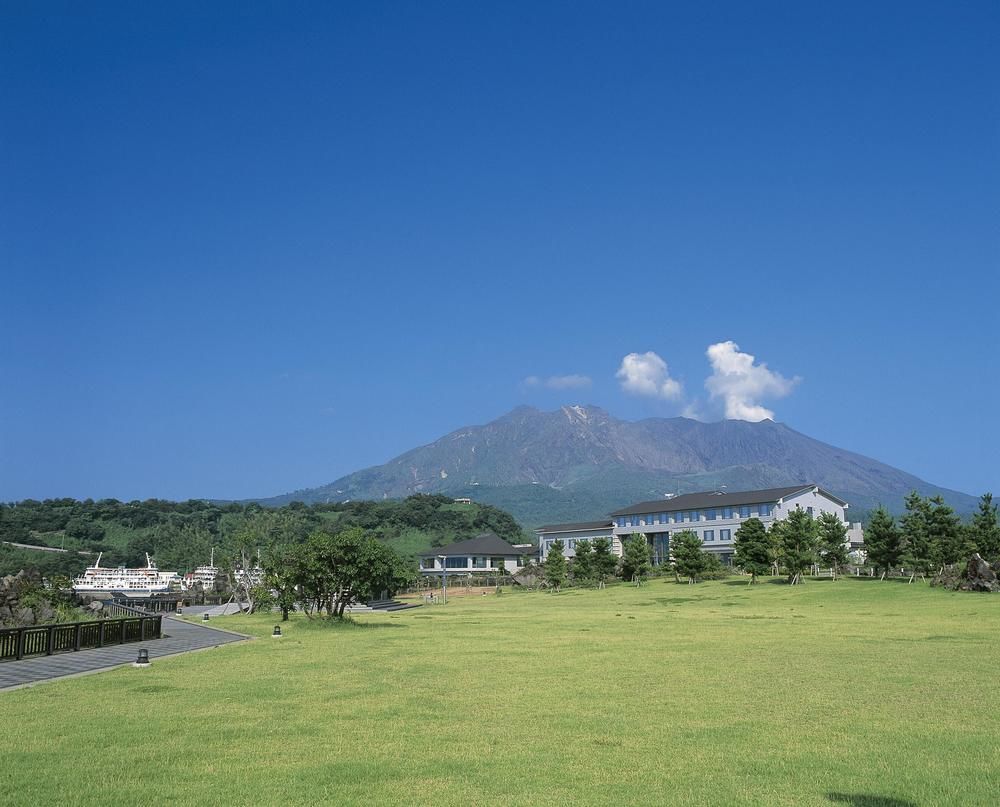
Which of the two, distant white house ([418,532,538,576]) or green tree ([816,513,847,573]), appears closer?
Result: green tree ([816,513,847,573])

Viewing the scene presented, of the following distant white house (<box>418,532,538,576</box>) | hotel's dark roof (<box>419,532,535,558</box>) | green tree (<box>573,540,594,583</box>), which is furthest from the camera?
hotel's dark roof (<box>419,532,535,558</box>)

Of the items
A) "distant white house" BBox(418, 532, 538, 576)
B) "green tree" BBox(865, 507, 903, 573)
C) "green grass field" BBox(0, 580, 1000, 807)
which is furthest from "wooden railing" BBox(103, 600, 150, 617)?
"distant white house" BBox(418, 532, 538, 576)

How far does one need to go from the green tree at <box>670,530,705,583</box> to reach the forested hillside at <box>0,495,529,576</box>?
74135 mm

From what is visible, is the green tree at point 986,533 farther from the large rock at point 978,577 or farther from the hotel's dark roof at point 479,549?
the hotel's dark roof at point 479,549

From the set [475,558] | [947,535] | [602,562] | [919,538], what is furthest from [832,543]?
[475,558]

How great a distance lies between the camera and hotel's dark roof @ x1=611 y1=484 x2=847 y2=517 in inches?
4050

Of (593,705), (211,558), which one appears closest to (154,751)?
(593,705)

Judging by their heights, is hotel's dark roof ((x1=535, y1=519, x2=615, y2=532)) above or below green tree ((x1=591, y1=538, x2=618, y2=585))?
above

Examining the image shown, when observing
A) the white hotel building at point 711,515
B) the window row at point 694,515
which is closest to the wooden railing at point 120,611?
the white hotel building at point 711,515

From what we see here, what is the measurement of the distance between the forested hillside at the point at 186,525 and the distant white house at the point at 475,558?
2199 centimetres

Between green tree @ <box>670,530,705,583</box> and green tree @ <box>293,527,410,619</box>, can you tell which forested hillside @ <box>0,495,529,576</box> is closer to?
green tree @ <box>670,530,705,583</box>

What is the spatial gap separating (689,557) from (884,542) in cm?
1896

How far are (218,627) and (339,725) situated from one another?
32015 mm

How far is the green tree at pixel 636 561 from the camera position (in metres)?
89.8
